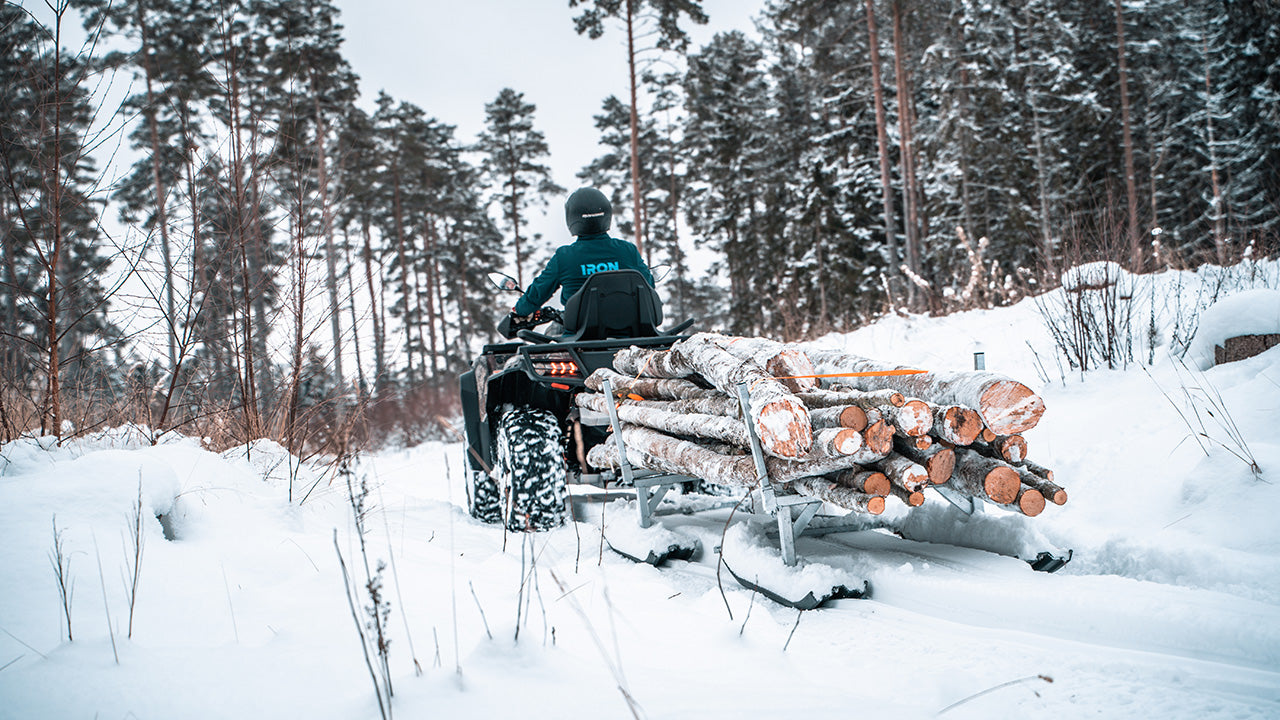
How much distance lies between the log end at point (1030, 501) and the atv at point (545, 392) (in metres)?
2.03

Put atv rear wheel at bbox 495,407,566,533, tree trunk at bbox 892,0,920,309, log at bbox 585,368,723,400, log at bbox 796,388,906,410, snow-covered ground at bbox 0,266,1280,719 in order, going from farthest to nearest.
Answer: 1. tree trunk at bbox 892,0,920,309
2. atv rear wheel at bbox 495,407,566,533
3. log at bbox 585,368,723,400
4. log at bbox 796,388,906,410
5. snow-covered ground at bbox 0,266,1280,719

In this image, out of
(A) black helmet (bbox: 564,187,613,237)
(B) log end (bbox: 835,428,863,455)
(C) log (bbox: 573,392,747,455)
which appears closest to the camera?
(B) log end (bbox: 835,428,863,455)

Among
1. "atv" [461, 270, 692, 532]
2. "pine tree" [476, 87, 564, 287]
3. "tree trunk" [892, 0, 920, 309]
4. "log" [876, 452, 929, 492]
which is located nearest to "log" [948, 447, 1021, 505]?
"log" [876, 452, 929, 492]

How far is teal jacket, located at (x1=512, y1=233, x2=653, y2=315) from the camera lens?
471 centimetres

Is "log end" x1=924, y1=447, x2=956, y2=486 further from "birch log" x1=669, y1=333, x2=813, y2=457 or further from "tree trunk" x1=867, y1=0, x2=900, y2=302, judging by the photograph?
"tree trunk" x1=867, y1=0, x2=900, y2=302

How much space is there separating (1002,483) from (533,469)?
90.3 inches

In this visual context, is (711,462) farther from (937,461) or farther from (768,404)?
(937,461)

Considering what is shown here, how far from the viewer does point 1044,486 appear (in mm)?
2596

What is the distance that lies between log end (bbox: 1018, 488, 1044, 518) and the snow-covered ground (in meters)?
0.22

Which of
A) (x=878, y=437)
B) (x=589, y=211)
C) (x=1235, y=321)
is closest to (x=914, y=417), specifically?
(x=878, y=437)

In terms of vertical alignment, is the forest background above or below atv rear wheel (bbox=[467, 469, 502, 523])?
above

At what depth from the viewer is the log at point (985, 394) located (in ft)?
8.14

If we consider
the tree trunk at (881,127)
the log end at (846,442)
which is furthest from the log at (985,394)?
the tree trunk at (881,127)

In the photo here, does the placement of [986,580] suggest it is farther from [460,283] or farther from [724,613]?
[460,283]
